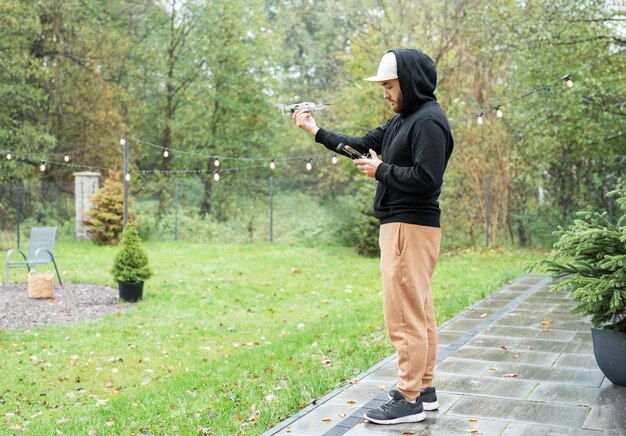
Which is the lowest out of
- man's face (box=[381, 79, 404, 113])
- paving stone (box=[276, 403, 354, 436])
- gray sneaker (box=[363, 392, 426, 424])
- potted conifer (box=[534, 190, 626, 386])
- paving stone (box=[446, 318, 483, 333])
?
paving stone (box=[276, 403, 354, 436])

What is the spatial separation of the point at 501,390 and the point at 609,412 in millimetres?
626

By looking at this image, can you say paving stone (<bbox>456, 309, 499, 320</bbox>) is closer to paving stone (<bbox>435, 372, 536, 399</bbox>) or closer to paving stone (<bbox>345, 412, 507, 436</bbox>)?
paving stone (<bbox>435, 372, 536, 399</bbox>)

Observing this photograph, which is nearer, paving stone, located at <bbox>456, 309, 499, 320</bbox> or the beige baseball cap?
the beige baseball cap

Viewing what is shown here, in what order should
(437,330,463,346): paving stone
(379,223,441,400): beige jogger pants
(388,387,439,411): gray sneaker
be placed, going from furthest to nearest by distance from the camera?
1. (437,330,463,346): paving stone
2. (388,387,439,411): gray sneaker
3. (379,223,441,400): beige jogger pants

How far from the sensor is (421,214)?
343 centimetres

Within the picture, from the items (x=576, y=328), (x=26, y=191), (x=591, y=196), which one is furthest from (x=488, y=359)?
(x=26, y=191)

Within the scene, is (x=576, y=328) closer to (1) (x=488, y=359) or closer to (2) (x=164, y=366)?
(1) (x=488, y=359)

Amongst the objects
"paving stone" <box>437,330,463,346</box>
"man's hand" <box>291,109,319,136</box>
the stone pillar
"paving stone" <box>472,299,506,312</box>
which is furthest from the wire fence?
"man's hand" <box>291,109,319,136</box>

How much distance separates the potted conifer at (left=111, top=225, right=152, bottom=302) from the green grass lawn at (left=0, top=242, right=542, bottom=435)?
218mm

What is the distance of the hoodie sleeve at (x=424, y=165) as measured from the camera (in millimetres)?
3299

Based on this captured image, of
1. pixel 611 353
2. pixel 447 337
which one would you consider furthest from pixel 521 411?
pixel 447 337

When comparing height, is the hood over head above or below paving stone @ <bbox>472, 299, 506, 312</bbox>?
above

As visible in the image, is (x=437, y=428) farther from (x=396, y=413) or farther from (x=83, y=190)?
(x=83, y=190)

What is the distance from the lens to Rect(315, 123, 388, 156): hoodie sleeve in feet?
12.3
